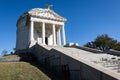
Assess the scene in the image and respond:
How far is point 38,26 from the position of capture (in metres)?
36.7

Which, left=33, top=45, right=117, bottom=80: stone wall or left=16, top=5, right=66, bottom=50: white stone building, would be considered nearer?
left=33, top=45, right=117, bottom=80: stone wall

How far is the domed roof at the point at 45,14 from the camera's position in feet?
105

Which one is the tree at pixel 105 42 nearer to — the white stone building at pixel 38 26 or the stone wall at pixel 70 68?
the white stone building at pixel 38 26

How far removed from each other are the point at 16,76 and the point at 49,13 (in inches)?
1013

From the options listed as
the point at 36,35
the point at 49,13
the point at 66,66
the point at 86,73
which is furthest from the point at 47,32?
the point at 86,73

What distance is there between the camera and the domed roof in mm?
32125

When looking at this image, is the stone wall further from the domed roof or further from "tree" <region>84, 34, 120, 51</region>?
Result: "tree" <region>84, 34, 120, 51</region>

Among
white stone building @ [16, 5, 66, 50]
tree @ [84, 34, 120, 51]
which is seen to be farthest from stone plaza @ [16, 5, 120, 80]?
tree @ [84, 34, 120, 51]

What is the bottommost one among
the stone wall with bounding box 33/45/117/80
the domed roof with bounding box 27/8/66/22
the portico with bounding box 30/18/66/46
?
the stone wall with bounding box 33/45/117/80

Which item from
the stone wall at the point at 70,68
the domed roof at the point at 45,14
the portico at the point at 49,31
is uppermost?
the domed roof at the point at 45,14

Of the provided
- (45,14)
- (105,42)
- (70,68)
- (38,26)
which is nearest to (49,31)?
(38,26)

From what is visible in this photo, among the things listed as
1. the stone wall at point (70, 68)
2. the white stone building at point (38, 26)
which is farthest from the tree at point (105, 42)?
the stone wall at point (70, 68)

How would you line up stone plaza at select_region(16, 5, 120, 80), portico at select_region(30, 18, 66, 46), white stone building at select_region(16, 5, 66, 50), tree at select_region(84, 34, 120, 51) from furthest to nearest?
tree at select_region(84, 34, 120, 51) → portico at select_region(30, 18, 66, 46) → white stone building at select_region(16, 5, 66, 50) → stone plaza at select_region(16, 5, 120, 80)

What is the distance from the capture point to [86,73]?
9.09m
